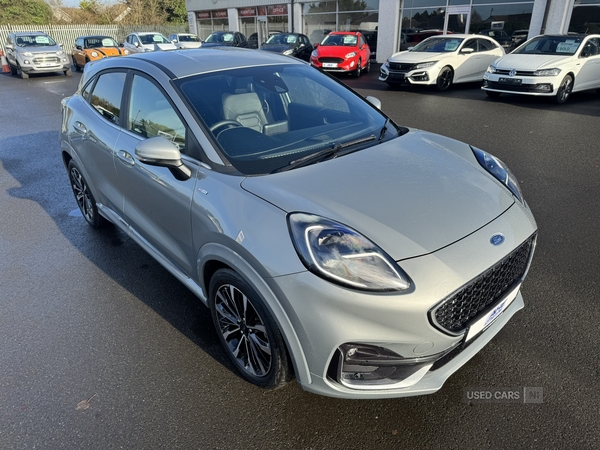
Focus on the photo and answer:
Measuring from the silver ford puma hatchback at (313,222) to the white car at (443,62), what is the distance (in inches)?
378

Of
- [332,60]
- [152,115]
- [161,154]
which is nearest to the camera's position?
[161,154]

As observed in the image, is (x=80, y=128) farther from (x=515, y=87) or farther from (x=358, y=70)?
(x=358, y=70)

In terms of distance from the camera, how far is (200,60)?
3143 mm

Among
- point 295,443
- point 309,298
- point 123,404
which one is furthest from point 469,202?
point 123,404

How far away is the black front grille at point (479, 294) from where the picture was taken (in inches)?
76.0

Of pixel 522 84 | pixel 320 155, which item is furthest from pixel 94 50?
pixel 320 155

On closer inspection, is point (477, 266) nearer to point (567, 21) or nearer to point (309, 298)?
point (309, 298)

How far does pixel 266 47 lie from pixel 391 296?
61.6 ft

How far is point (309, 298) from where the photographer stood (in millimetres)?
1900

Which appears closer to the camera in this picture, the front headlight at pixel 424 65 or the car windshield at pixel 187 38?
the front headlight at pixel 424 65

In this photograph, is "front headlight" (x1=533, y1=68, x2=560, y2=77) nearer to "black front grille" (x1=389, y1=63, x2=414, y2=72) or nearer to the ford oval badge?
"black front grille" (x1=389, y1=63, x2=414, y2=72)

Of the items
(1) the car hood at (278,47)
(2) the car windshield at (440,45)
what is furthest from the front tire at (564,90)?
(1) the car hood at (278,47)

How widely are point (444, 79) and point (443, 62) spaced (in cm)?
48

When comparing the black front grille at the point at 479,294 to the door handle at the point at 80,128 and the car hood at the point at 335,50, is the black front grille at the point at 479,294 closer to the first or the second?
the door handle at the point at 80,128
